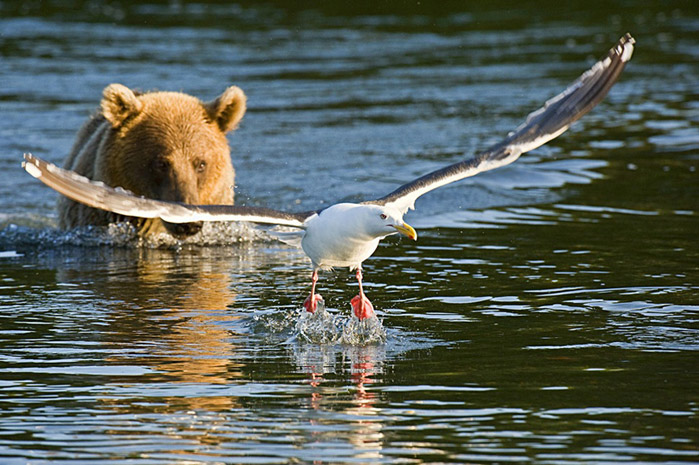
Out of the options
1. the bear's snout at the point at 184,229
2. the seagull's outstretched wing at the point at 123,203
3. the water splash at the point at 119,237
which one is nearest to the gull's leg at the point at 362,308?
the seagull's outstretched wing at the point at 123,203

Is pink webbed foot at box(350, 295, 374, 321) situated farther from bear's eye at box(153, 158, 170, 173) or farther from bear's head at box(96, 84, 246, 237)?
bear's eye at box(153, 158, 170, 173)

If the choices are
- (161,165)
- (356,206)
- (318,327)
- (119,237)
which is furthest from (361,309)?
(119,237)

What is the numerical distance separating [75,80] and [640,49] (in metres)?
10.4

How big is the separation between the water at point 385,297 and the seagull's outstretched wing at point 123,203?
764 millimetres

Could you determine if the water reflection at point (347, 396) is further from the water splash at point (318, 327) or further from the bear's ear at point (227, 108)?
the bear's ear at point (227, 108)

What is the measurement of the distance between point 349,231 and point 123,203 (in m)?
1.36

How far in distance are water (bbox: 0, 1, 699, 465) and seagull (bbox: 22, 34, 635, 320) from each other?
43 cm

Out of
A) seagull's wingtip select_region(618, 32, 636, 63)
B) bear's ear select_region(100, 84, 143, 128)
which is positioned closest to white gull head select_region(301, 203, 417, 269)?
seagull's wingtip select_region(618, 32, 636, 63)

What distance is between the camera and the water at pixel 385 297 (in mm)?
5148

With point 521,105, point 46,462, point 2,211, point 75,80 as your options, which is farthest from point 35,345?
point 75,80

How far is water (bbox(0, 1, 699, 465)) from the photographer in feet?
16.9

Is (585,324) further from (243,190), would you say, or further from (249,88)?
(249,88)

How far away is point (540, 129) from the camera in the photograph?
757 cm

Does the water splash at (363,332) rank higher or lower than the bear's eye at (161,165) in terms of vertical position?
lower
